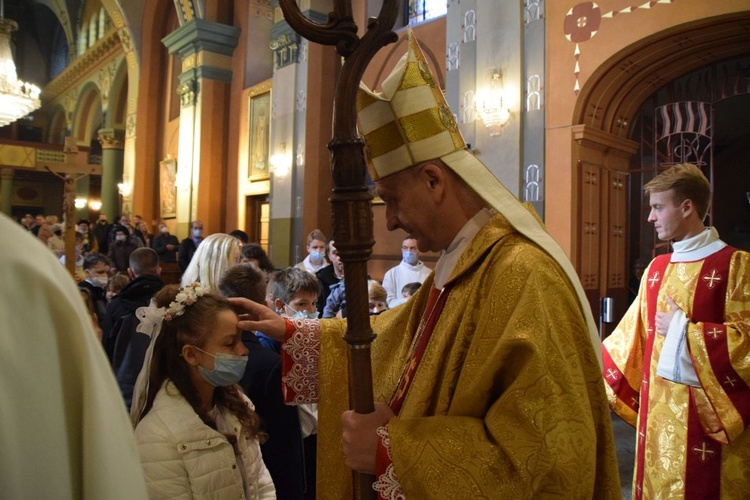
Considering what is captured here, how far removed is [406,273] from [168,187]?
404 inches

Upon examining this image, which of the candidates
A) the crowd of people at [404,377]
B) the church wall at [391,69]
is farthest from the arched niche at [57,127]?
the crowd of people at [404,377]

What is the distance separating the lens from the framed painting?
11.9m

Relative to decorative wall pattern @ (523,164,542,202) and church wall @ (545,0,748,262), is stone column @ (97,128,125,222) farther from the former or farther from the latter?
church wall @ (545,0,748,262)

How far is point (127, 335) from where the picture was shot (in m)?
3.23

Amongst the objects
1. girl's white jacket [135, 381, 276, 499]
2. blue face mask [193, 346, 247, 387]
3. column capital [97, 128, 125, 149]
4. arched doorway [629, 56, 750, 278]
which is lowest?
girl's white jacket [135, 381, 276, 499]

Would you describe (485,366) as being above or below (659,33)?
below

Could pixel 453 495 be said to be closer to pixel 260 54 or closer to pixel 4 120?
pixel 4 120

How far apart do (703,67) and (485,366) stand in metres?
6.26

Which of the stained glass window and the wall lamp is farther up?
the stained glass window

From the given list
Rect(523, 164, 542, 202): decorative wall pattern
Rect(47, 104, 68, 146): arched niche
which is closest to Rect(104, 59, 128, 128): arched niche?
Rect(47, 104, 68, 146): arched niche

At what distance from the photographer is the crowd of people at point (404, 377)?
0.64 m

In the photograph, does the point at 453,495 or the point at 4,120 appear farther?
the point at 4,120

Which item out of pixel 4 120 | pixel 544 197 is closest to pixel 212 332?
pixel 544 197

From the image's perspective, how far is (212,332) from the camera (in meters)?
2.10
